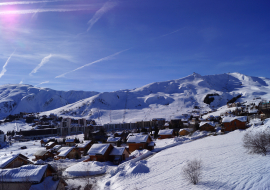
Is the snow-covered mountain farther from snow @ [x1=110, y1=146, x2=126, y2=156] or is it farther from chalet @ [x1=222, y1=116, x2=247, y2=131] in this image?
snow @ [x1=110, y1=146, x2=126, y2=156]

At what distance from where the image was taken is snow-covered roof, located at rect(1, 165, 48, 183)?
14.1 metres

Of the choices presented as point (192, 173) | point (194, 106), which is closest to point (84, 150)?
point (192, 173)

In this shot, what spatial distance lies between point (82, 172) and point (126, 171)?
7244 mm

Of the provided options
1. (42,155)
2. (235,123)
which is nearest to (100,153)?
(42,155)

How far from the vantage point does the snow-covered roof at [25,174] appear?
1409 centimetres

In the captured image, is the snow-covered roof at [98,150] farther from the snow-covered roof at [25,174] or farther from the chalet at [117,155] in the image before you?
the snow-covered roof at [25,174]

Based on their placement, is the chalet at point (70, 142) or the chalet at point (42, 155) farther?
the chalet at point (70, 142)

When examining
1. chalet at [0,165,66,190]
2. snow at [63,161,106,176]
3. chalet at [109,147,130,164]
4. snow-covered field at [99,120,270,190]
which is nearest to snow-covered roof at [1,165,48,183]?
chalet at [0,165,66,190]

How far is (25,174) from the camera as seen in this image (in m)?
14.3

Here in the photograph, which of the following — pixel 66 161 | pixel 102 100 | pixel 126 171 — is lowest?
pixel 66 161

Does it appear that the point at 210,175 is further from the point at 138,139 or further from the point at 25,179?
the point at 138,139

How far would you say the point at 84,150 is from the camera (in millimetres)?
39219

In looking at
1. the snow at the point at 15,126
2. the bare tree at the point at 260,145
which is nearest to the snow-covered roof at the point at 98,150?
the bare tree at the point at 260,145

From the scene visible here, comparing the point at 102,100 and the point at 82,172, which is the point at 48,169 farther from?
the point at 102,100
